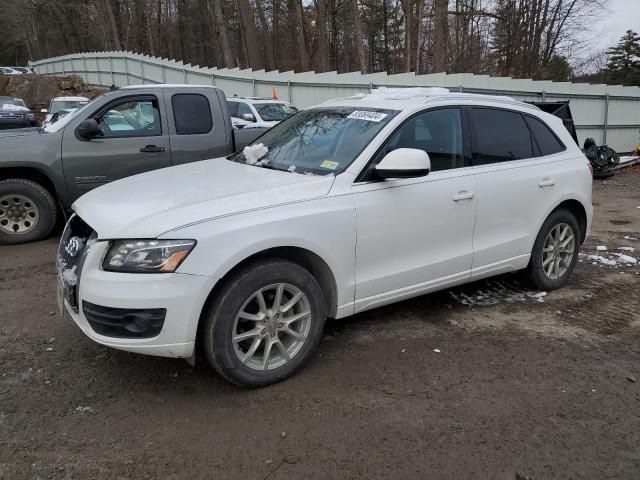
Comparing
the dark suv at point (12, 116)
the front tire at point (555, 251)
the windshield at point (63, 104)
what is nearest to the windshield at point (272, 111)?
the dark suv at point (12, 116)

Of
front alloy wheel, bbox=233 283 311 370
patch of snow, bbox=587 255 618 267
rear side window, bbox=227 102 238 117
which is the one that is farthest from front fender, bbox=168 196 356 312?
rear side window, bbox=227 102 238 117

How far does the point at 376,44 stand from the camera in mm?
37875

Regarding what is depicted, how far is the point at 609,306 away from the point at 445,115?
7.57 ft

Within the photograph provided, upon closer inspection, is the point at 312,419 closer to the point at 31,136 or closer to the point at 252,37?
the point at 31,136

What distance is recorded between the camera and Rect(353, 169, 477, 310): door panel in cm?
357

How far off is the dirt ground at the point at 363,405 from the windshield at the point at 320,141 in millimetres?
1298

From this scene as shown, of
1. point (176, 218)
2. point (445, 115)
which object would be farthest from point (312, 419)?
point (445, 115)

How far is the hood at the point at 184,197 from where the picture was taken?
2.98 meters

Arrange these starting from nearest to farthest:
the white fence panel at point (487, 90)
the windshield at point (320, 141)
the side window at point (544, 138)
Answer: the windshield at point (320, 141), the side window at point (544, 138), the white fence panel at point (487, 90)

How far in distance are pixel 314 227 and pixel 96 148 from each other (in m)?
4.22

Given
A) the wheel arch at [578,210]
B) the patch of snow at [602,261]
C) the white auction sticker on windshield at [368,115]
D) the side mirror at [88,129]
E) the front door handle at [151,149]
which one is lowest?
Answer: the patch of snow at [602,261]

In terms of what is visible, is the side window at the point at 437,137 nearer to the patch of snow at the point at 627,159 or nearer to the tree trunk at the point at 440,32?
the patch of snow at the point at 627,159

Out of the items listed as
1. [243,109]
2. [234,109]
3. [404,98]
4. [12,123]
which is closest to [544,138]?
[404,98]

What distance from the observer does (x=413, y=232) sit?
3.79 meters
